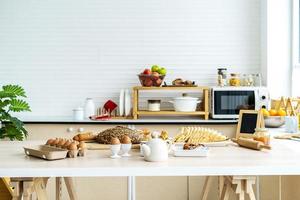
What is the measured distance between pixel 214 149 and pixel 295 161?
57 centimetres

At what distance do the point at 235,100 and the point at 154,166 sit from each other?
2790mm

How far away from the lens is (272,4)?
4.99m

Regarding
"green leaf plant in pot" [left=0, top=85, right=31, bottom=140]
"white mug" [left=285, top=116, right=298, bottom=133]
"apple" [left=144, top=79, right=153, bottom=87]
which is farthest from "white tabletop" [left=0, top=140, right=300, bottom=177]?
"apple" [left=144, top=79, right=153, bottom=87]

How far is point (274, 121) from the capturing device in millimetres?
4117

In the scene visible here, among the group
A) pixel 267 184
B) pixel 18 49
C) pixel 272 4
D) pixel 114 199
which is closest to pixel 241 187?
pixel 267 184

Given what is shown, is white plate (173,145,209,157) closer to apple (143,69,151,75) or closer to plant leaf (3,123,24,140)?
plant leaf (3,123,24,140)

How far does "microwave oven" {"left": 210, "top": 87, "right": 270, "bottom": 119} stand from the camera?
475cm

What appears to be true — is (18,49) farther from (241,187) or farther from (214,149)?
(241,187)

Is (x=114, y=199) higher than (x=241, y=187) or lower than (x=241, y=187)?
lower

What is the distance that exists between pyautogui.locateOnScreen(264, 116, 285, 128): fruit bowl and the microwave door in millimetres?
635

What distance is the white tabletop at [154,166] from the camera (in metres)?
2.12

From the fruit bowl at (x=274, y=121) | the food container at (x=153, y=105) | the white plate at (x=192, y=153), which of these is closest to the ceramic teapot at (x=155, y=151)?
the white plate at (x=192, y=153)

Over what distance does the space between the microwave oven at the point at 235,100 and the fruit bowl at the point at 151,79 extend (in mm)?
628

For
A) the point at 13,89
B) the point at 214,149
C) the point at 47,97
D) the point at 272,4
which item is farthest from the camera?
the point at 47,97
